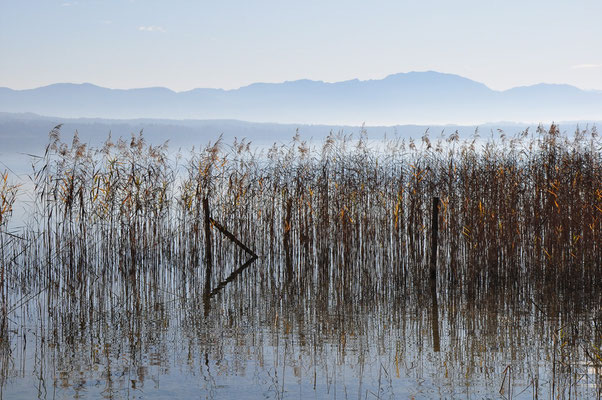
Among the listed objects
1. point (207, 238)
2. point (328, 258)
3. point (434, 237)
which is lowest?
point (328, 258)

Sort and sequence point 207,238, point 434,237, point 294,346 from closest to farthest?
1. point 294,346
2. point 434,237
3. point 207,238

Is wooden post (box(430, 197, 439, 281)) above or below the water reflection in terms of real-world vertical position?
above

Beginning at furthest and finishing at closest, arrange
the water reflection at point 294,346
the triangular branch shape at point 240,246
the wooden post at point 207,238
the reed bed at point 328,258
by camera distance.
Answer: the wooden post at point 207,238 → the triangular branch shape at point 240,246 → the reed bed at point 328,258 → the water reflection at point 294,346

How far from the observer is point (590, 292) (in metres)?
8.62

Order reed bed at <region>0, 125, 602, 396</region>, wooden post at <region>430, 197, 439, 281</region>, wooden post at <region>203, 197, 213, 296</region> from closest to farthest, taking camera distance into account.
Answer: reed bed at <region>0, 125, 602, 396</region> < wooden post at <region>430, 197, 439, 281</region> < wooden post at <region>203, 197, 213, 296</region>

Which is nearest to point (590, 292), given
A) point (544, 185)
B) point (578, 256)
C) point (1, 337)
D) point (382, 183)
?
point (578, 256)

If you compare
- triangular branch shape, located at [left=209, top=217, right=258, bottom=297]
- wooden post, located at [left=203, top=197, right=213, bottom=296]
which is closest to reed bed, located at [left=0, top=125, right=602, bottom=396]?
wooden post, located at [left=203, top=197, right=213, bottom=296]

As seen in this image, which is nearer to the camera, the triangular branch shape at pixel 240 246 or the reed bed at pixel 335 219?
the reed bed at pixel 335 219

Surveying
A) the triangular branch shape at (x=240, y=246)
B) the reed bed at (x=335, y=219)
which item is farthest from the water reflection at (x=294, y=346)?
the triangular branch shape at (x=240, y=246)

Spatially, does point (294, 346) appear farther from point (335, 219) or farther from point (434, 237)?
point (335, 219)

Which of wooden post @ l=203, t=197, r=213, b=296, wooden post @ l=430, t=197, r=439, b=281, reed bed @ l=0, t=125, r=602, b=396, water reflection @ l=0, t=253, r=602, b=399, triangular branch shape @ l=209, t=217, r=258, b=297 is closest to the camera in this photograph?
water reflection @ l=0, t=253, r=602, b=399

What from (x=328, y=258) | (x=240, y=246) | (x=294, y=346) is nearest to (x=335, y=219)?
(x=328, y=258)

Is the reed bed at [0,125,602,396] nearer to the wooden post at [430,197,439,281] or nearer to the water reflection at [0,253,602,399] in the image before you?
the water reflection at [0,253,602,399]

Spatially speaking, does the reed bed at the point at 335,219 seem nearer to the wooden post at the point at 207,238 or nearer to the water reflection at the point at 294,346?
the wooden post at the point at 207,238
